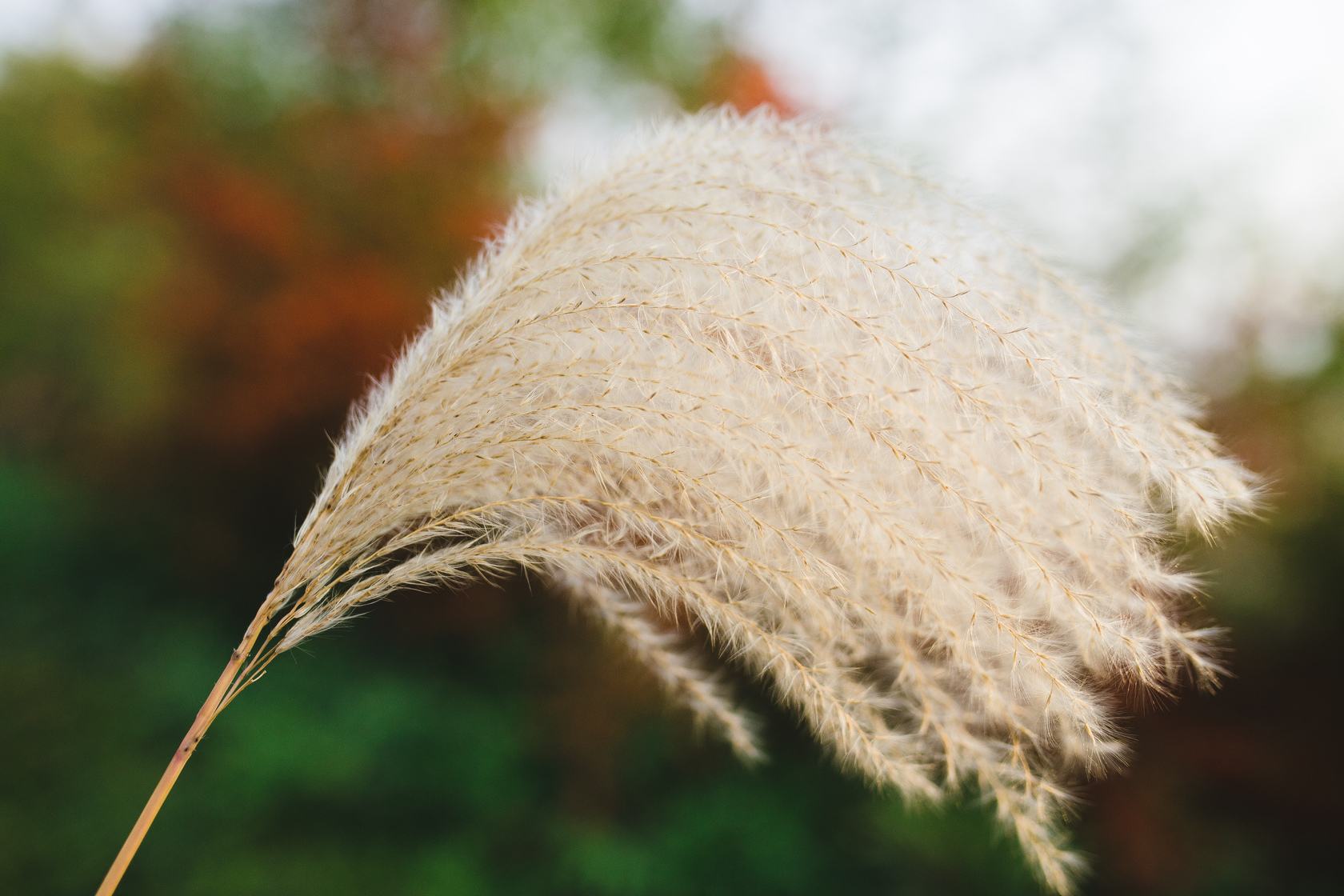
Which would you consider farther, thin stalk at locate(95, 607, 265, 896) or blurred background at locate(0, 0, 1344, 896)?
blurred background at locate(0, 0, 1344, 896)

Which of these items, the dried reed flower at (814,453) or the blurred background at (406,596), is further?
the blurred background at (406,596)

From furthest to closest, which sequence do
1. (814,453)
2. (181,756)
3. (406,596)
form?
(406,596) → (814,453) → (181,756)

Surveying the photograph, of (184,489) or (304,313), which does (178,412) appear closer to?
(184,489)

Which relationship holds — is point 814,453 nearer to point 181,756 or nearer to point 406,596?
point 181,756

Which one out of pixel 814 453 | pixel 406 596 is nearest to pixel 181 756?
pixel 814 453

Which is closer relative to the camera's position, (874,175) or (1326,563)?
(874,175)

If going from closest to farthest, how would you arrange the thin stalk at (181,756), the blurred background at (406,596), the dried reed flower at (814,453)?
the thin stalk at (181,756), the dried reed flower at (814,453), the blurred background at (406,596)

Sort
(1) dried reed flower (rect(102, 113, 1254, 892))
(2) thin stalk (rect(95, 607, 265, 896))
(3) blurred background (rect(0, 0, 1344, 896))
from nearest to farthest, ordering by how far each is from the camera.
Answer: (2) thin stalk (rect(95, 607, 265, 896)) → (1) dried reed flower (rect(102, 113, 1254, 892)) → (3) blurred background (rect(0, 0, 1344, 896))

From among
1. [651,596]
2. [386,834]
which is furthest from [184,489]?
[651,596]
